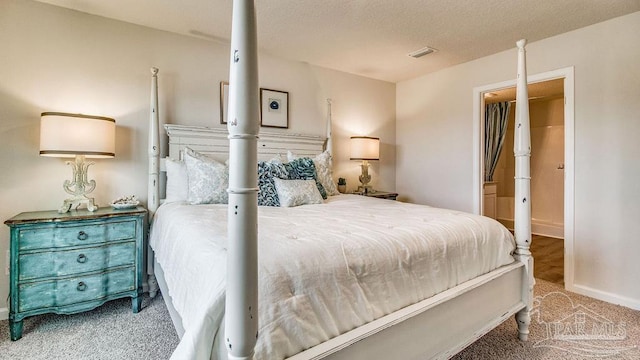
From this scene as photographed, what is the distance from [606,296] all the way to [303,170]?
2809 millimetres

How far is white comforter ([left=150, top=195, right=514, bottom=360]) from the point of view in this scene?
97 cm

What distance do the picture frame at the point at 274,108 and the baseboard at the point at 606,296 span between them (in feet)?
10.6

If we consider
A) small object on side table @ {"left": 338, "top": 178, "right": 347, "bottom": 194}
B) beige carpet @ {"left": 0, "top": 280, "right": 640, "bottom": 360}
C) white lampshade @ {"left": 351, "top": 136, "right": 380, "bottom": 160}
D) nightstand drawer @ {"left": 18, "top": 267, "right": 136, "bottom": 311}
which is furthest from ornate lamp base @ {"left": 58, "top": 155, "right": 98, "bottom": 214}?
white lampshade @ {"left": 351, "top": 136, "right": 380, "bottom": 160}

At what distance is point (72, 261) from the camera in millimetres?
2027

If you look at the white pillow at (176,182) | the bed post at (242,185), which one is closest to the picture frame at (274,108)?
the white pillow at (176,182)

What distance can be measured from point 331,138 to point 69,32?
2605 mm

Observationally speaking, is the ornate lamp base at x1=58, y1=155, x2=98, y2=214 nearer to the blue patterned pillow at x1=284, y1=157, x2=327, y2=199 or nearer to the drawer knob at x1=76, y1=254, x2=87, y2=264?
the drawer knob at x1=76, y1=254, x2=87, y2=264

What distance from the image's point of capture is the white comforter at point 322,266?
3.18 ft

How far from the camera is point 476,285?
158 cm

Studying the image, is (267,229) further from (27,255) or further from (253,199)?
(27,255)

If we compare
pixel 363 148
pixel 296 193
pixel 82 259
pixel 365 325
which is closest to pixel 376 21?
pixel 363 148

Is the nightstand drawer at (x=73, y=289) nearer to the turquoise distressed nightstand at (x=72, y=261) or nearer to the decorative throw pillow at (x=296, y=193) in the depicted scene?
the turquoise distressed nightstand at (x=72, y=261)

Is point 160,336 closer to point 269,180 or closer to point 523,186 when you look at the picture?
point 269,180

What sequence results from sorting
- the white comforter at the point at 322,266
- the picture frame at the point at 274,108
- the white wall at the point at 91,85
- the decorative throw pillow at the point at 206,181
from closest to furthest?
1. the white comforter at the point at 322,266
2. the white wall at the point at 91,85
3. the decorative throw pillow at the point at 206,181
4. the picture frame at the point at 274,108
